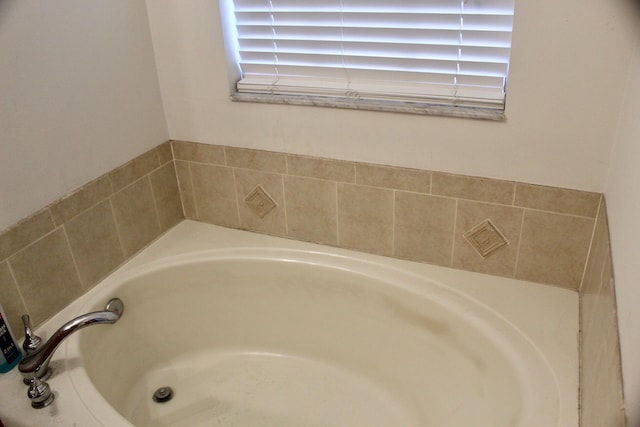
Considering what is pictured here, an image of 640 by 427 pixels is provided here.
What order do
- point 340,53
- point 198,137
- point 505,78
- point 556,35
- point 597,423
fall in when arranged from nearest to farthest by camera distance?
point 597,423, point 556,35, point 505,78, point 340,53, point 198,137

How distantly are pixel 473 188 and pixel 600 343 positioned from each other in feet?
1.96

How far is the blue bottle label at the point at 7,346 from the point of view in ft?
4.22

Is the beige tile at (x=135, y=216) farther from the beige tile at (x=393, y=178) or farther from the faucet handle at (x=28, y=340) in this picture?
the beige tile at (x=393, y=178)

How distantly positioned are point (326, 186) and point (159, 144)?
2.00 feet

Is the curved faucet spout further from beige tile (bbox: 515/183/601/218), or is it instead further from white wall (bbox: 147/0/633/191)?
beige tile (bbox: 515/183/601/218)

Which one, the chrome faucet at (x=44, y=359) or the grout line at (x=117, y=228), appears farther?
the grout line at (x=117, y=228)

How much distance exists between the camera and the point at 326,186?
168cm

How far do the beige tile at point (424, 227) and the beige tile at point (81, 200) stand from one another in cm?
89

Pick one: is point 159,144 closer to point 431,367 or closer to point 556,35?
point 431,367

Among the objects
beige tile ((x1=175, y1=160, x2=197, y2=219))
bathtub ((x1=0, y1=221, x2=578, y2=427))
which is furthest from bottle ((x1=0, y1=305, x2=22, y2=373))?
beige tile ((x1=175, y1=160, x2=197, y2=219))

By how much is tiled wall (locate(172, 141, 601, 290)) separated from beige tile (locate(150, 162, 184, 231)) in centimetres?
3

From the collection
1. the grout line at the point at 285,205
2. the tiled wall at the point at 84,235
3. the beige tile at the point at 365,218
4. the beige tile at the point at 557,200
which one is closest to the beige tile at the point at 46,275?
the tiled wall at the point at 84,235

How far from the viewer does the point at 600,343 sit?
0.98 meters

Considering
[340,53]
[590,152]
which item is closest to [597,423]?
[590,152]
